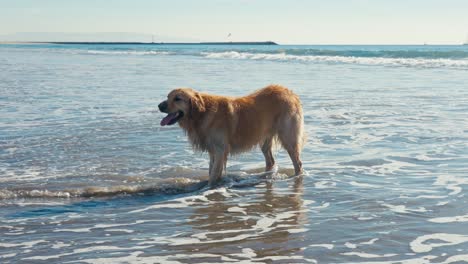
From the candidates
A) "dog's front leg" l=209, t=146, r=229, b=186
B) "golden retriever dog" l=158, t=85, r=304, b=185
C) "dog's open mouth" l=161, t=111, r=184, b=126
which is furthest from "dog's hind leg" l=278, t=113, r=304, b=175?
"dog's open mouth" l=161, t=111, r=184, b=126

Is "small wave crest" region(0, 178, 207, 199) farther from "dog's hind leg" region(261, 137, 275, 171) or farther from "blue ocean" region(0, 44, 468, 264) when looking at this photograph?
"dog's hind leg" region(261, 137, 275, 171)

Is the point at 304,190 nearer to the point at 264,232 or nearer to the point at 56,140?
the point at 264,232

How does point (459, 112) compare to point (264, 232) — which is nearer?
point (264, 232)

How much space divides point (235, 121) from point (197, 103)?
665mm

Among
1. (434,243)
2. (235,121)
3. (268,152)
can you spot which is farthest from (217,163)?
(434,243)

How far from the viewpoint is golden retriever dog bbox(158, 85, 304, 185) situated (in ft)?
26.8

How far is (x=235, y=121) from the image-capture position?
27.8 feet

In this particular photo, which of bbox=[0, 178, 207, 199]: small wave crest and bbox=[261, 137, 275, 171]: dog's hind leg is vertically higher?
bbox=[261, 137, 275, 171]: dog's hind leg

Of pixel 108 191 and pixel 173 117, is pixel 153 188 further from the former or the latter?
pixel 173 117

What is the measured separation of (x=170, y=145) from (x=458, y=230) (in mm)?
6125

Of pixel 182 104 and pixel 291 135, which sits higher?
pixel 182 104

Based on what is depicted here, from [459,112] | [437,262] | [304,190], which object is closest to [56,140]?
[304,190]

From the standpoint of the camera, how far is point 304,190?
7715 mm

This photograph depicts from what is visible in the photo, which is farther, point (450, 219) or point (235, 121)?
point (235, 121)
